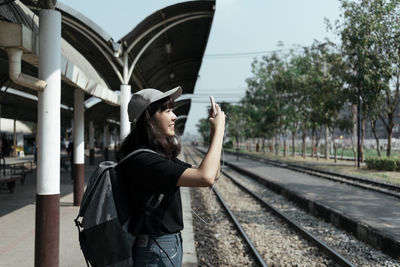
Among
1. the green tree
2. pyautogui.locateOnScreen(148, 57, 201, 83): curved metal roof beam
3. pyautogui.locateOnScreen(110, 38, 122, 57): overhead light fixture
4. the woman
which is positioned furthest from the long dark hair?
the green tree

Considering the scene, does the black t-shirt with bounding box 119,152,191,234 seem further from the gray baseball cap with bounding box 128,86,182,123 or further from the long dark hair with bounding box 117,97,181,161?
the gray baseball cap with bounding box 128,86,182,123

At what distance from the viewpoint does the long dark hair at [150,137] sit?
2.07 meters

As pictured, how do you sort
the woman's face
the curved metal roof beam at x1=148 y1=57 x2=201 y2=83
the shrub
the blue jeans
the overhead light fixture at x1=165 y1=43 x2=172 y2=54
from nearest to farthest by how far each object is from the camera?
1. the blue jeans
2. the woman's face
3. the overhead light fixture at x1=165 y1=43 x2=172 y2=54
4. the curved metal roof beam at x1=148 y1=57 x2=201 y2=83
5. the shrub

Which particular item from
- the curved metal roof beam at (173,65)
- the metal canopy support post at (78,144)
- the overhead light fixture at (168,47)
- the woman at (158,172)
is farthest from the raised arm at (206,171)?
the curved metal roof beam at (173,65)

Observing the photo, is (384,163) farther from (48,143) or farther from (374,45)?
(48,143)

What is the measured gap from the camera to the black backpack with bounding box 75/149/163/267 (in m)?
1.90

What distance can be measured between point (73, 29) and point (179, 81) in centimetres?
1167

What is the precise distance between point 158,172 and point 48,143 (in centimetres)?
313

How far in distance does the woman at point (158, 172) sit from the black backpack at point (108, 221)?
1.8 inches

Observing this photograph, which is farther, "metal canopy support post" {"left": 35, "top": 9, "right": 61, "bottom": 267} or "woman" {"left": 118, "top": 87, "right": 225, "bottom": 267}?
"metal canopy support post" {"left": 35, "top": 9, "right": 61, "bottom": 267}

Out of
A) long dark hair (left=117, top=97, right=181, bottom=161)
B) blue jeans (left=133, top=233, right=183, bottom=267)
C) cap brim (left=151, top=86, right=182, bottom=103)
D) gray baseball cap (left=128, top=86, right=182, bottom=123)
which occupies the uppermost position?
cap brim (left=151, top=86, right=182, bottom=103)

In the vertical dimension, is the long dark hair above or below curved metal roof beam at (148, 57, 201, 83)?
below

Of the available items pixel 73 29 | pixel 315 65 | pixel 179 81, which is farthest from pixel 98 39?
pixel 315 65

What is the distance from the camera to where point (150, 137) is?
6.74ft
